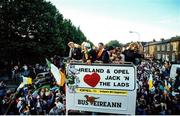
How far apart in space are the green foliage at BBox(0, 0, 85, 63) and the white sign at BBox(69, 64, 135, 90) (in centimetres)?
2419

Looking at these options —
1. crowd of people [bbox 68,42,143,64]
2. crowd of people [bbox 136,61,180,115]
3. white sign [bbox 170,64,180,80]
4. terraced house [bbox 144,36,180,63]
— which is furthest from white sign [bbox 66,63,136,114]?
terraced house [bbox 144,36,180,63]

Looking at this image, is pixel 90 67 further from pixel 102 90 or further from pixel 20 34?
pixel 20 34

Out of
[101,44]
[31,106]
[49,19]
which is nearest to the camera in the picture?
[101,44]

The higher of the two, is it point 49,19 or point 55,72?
point 49,19

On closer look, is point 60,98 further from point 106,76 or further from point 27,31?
point 27,31

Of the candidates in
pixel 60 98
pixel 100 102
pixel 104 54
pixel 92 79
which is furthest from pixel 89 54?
pixel 60 98

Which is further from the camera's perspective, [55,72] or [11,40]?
[11,40]

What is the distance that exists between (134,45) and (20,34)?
25.8 m

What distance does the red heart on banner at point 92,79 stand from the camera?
708cm

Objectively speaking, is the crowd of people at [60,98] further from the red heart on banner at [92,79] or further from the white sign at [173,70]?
the red heart on banner at [92,79]

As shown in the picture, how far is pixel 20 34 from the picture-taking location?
32.6m

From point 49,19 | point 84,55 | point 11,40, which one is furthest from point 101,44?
point 49,19

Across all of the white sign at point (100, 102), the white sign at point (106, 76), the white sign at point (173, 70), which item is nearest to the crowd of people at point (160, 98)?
the white sign at point (173, 70)

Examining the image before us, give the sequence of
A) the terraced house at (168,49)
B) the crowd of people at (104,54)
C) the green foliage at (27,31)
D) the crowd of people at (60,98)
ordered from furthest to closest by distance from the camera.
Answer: the terraced house at (168,49), the green foliage at (27,31), the crowd of people at (60,98), the crowd of people at (104,54)
